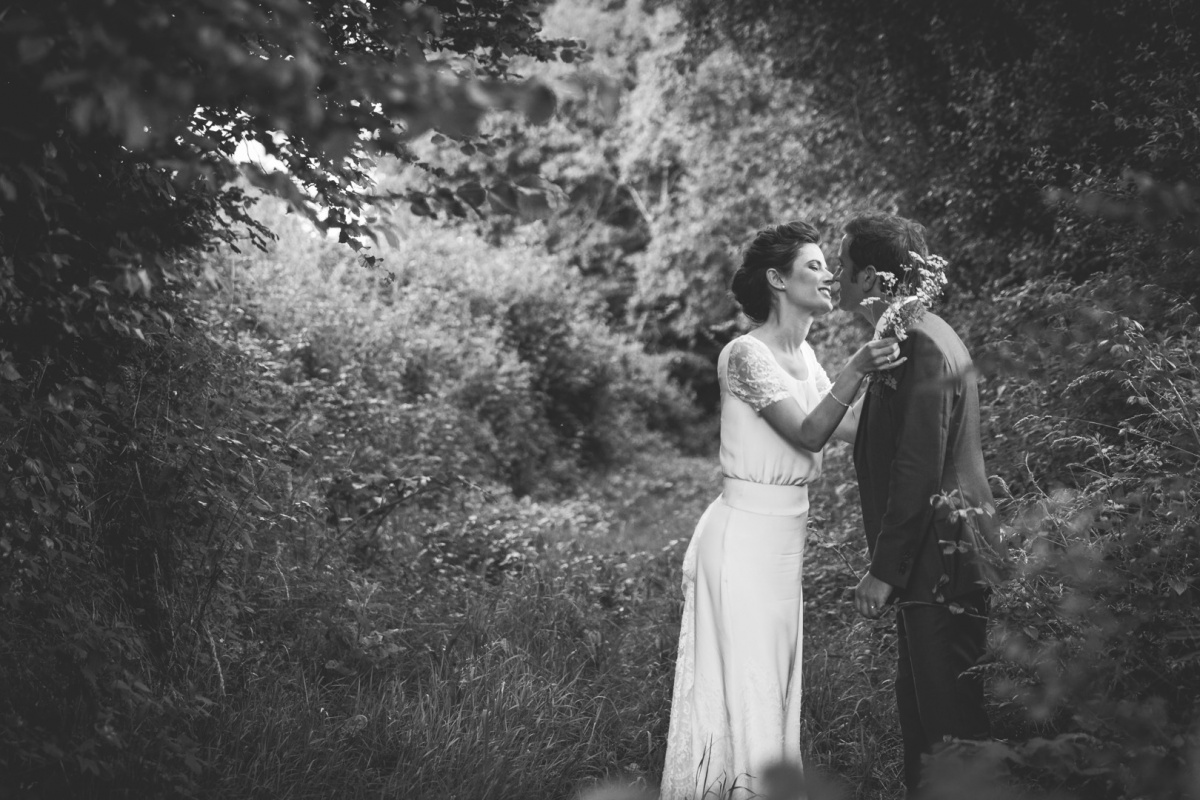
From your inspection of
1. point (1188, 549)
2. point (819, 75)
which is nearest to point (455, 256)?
point (819, 75)

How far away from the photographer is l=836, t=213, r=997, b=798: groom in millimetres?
2736

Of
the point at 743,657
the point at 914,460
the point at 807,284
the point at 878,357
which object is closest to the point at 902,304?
the point at 878,357

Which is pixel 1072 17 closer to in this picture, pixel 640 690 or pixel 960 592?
pixel 960 592

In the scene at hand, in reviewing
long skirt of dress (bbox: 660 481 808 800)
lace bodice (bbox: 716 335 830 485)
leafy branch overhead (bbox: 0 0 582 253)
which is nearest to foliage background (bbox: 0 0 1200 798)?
leafy branch overhead (bbox: 0 0 582 253)

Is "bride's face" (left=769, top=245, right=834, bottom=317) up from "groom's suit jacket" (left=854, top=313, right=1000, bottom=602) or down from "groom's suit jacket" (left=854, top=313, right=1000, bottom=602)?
up

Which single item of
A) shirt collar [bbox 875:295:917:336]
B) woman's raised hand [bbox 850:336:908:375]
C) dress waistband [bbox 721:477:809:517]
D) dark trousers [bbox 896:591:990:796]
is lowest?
dark trousers [bbox 896:591:990:796]

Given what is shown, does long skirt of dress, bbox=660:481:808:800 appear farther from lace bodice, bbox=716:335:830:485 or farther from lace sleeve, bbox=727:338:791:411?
lace sleeve, bbox=727:338:791:411

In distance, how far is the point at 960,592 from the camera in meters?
2.75

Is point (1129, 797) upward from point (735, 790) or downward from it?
upward

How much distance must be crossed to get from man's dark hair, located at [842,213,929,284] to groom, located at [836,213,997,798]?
0.8 inches

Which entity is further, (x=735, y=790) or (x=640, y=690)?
→ (x=640, y=690)

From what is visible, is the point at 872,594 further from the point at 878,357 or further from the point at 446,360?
the point at 446,360

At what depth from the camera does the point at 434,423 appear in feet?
26.7

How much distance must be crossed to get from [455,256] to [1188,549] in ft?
32.4
